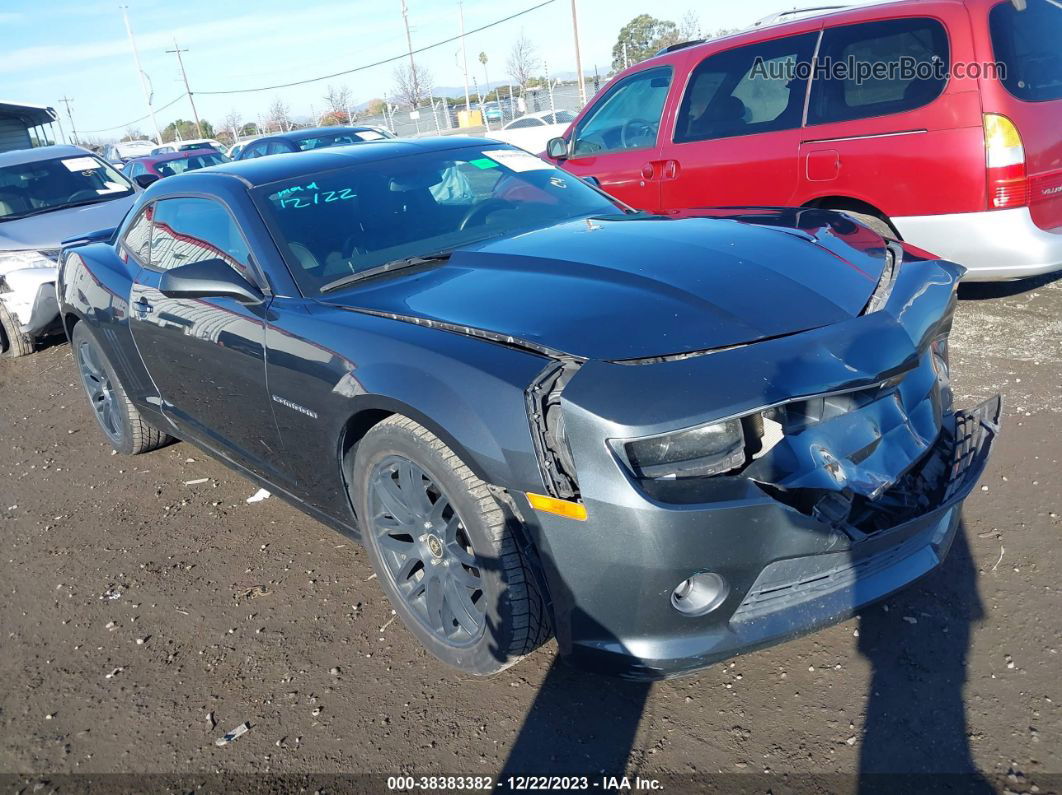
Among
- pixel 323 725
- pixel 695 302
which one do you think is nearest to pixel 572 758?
pixel 323 725

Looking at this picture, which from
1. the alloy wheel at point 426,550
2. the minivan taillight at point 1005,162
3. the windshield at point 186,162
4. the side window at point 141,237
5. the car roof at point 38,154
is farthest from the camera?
the windshield at point 186,162

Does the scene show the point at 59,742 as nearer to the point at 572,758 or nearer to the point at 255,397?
the point at 255,397

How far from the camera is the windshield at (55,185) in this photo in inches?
303

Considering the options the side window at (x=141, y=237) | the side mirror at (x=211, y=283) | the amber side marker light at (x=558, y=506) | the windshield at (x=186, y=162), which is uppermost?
the windshield at (x=186, y=162)

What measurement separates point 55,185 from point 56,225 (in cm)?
98

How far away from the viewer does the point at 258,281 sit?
2.95 metres

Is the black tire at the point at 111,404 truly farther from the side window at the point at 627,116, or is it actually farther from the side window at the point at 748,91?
the side window at the point at 748,91

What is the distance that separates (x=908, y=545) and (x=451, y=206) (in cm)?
211

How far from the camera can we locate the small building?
23816 millimetres

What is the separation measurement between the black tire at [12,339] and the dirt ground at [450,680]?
4.21 metres

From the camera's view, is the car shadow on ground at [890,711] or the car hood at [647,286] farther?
the car hood at [647,286]

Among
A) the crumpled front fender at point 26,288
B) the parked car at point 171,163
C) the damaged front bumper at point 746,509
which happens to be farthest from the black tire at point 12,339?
the parked car at point 171,163

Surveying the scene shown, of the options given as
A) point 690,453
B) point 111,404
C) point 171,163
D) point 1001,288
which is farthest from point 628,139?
point 171,163

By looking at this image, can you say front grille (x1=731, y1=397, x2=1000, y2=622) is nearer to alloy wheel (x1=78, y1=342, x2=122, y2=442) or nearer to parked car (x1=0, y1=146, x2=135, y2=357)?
alloy wheel (x1=78, y1=342, x2=122, y2=442)
